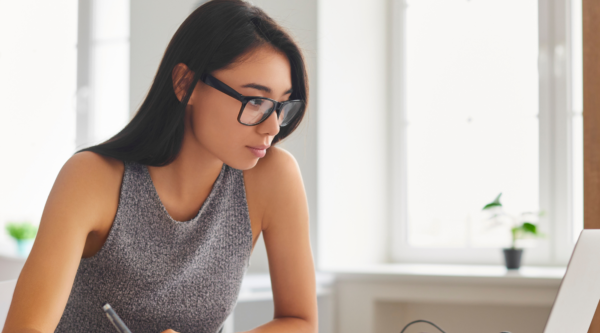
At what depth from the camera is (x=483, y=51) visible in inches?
84.9

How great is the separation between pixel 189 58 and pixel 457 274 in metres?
1.17

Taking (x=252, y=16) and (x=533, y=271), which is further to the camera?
(x=533, y=271)

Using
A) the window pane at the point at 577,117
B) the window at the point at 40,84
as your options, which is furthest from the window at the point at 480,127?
the window at the point at 40,84

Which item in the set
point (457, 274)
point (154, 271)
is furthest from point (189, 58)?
point (457, 274)

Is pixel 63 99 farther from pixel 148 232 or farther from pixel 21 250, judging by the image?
pixel 148 232

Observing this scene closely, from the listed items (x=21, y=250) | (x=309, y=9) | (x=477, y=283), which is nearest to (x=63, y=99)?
(x=21, y=250)

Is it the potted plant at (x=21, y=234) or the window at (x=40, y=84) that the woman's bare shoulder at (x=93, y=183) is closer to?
the window at (x=40, y=84)

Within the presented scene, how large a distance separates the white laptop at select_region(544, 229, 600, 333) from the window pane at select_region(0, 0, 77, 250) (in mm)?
2765

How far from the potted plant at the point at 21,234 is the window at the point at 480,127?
187 centimetres

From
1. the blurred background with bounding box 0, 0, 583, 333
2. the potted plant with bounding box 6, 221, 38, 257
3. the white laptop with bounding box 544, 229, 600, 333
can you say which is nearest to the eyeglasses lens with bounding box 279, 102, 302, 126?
the white laptop with bounding box 544, 229, 600, 333

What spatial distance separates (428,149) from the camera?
2.23 metres

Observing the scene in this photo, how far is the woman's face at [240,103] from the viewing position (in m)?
0.98

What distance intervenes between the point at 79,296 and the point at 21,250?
1921mm

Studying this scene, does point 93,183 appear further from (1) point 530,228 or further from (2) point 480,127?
(2) point 480,127
